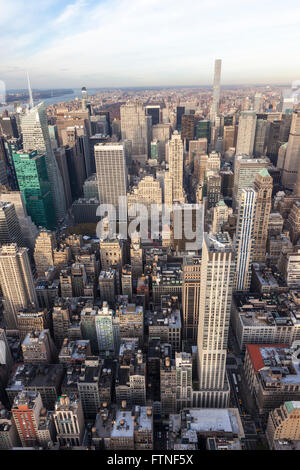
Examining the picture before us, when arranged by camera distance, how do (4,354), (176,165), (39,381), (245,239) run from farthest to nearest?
(176,165) → (245,239) → (4,354) → (39,381)

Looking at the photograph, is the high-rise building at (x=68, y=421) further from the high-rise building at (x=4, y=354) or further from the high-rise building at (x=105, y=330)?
the high-rise building at (x=4, y=354)

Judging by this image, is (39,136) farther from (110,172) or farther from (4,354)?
(4,354)

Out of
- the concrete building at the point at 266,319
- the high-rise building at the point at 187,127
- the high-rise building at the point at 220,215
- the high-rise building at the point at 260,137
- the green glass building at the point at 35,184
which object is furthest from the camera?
the high-rise building at the point at 187,127

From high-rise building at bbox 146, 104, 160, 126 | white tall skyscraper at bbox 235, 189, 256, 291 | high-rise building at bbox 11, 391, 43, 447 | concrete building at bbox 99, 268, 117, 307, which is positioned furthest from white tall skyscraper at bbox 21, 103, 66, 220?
high-rise building at bbox 146, 104, 160, 126

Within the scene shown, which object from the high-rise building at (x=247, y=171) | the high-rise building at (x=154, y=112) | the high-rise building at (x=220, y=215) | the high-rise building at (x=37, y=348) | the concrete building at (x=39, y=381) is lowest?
the concrete building at (x=39, y=381)

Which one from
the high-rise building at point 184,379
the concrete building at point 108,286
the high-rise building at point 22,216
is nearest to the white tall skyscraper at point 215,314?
the high-rise building at point 184,379

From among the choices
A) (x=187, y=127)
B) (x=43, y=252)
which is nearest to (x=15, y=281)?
(x=43, y=252)

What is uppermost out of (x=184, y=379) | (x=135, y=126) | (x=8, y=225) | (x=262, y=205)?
(x=135, y=126)
